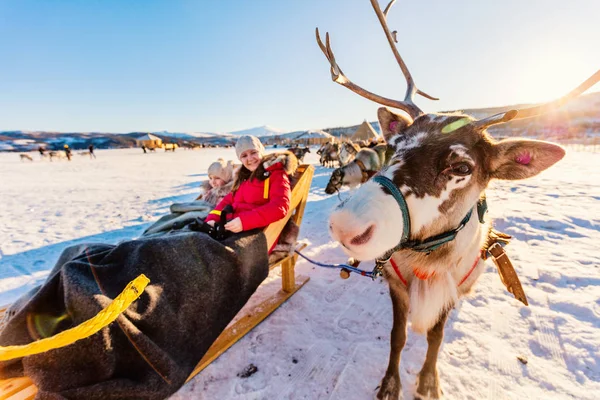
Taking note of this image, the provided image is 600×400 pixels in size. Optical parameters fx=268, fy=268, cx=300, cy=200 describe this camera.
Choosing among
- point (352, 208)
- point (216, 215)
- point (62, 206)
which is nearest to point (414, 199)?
point (352, 208)

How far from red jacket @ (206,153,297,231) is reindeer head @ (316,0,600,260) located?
1195 millimetres

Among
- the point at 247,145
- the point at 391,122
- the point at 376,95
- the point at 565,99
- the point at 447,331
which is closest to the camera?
the point at 565,99

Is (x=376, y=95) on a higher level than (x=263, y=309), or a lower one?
higher

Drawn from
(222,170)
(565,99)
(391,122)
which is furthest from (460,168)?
(222,170)

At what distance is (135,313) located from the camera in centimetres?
150

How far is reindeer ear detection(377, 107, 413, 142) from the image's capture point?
1.86 m

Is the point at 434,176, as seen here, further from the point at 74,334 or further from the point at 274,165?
the point at 74,334

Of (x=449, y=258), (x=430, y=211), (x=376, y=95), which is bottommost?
(x=449, y=258)

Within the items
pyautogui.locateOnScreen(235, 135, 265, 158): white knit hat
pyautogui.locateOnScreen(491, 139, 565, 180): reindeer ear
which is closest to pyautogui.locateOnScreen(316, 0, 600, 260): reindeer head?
pyautogui.locateOnScreen(491, 139, 565, 180): reindeer ear

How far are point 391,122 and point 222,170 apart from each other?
9.93 ft

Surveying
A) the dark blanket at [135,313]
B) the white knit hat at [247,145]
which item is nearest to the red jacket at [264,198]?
the white knit hat at [247,145]

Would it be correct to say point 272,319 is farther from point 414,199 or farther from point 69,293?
point 414,199

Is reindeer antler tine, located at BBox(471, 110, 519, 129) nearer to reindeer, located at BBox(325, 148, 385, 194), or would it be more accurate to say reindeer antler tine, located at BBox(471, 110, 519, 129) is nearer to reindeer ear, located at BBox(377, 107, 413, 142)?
reindeer ear, located at BBox(377, 107, 413, 142)

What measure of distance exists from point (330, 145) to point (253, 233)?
14838 mm
